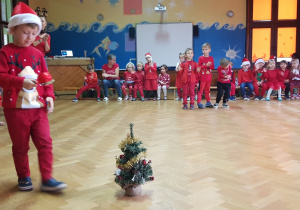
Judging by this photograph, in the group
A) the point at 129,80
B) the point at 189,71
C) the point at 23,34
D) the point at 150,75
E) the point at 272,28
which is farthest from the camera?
the point at 272,28

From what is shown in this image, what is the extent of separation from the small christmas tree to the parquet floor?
3.2 inches

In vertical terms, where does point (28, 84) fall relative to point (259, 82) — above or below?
above

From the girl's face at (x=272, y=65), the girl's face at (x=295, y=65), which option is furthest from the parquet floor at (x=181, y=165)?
the girl's face at (x=295, y=65)

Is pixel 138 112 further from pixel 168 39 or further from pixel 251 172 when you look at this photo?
pixel 168 39

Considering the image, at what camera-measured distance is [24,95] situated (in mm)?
2037

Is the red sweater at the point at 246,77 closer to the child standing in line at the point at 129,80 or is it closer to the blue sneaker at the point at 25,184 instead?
the child standing in line at the point at 129,80

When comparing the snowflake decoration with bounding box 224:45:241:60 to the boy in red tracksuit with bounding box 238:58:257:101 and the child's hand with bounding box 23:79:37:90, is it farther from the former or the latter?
the child's hand with bounding box 23:79:37:90

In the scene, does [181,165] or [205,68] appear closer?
[181,165]

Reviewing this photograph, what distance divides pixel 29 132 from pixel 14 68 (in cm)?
43

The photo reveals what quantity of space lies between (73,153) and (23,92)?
116 centimetres

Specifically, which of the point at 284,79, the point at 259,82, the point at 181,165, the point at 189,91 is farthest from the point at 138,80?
the point at 181,165

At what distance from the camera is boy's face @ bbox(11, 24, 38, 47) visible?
2.02 meters

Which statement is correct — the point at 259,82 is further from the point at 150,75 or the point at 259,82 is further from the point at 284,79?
the point at 150,75

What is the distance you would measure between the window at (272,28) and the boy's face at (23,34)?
895 centimetres
